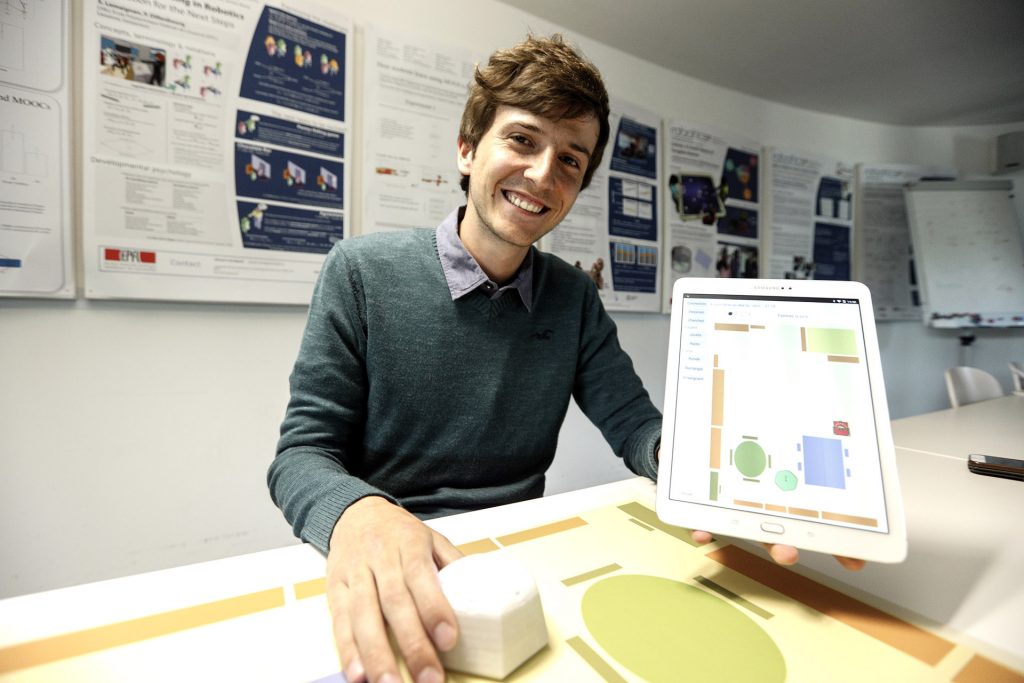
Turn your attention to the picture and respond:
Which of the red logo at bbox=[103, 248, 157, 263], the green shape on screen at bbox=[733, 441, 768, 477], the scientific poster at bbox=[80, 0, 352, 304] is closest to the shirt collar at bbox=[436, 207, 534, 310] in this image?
the green shape on screen at bbox=[733, 441, 768, 477]

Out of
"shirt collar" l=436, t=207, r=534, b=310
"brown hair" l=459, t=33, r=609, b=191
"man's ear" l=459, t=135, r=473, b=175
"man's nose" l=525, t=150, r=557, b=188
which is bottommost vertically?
"shirt collar" l=436, t=207, r=534, b=310

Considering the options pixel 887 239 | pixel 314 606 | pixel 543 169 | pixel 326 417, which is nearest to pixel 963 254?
pixel 887 239

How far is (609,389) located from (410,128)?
3.75 feet

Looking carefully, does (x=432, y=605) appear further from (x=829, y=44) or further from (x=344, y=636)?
(x=829, y=44)

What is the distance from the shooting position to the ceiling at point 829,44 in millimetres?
1746

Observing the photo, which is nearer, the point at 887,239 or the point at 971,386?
the point at 971,386

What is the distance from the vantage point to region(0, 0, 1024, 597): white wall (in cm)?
109

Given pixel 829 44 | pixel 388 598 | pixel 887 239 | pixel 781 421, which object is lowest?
pixel 388 598

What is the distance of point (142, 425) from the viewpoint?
1.20 metres

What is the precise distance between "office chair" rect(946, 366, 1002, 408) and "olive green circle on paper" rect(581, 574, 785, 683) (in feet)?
6.46

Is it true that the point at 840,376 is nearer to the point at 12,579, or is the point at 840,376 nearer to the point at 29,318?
the point at 29,318

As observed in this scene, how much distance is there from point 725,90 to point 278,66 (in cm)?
208

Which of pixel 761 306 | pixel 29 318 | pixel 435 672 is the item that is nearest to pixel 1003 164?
pixel 761 306

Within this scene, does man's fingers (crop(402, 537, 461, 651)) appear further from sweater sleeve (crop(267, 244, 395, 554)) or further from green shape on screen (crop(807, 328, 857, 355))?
green shape on screen (crop(807, 328, 857, 355))
